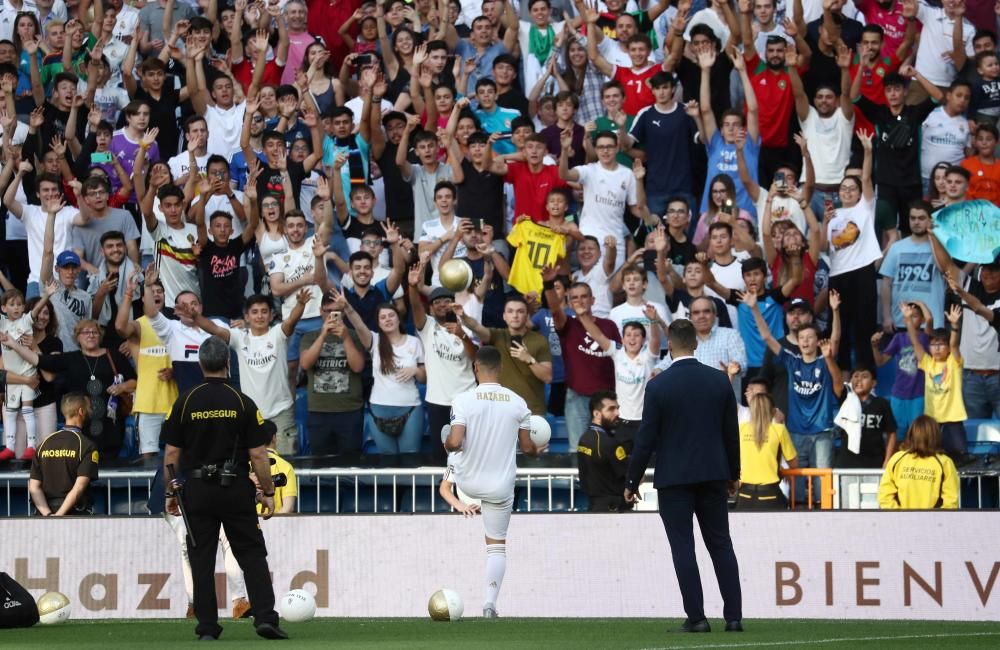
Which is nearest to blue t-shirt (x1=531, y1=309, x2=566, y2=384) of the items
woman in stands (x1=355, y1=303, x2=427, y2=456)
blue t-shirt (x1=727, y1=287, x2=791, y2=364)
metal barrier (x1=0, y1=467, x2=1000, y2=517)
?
woman in stands (x1=355, y1=303, x2=427, y2=456)

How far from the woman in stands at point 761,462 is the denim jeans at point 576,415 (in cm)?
248

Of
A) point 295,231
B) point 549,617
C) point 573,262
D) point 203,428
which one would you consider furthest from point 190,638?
point 573,262

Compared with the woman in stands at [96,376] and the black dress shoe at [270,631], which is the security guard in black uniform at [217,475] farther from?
the woman in stands at [96,376]

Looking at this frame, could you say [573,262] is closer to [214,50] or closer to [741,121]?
[741,121]

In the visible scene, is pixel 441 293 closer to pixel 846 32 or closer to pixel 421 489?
pixel 421 489

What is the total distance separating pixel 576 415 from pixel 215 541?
682 cm

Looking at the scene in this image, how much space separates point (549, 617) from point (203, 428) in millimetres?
4050

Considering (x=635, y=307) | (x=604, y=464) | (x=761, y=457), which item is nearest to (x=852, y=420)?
(x=761, y=457)

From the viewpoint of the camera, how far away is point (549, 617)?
1360 centimetres

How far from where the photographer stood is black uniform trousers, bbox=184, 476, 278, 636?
1075 cm

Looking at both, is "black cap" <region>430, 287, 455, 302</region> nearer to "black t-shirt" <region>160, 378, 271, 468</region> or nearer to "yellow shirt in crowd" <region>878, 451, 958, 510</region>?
"yellow shirt in crowd" <region>878, 451, 958, 510</region>

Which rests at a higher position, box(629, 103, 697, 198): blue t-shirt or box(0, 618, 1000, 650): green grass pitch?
box(629, 103, 697, 198): blue t-shirt

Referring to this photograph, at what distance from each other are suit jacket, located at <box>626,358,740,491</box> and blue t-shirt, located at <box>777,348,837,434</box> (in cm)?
610

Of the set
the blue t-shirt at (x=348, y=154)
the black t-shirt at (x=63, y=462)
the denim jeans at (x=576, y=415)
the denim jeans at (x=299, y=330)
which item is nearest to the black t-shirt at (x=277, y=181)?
the blue t-shirt at (x=348, y=154)
